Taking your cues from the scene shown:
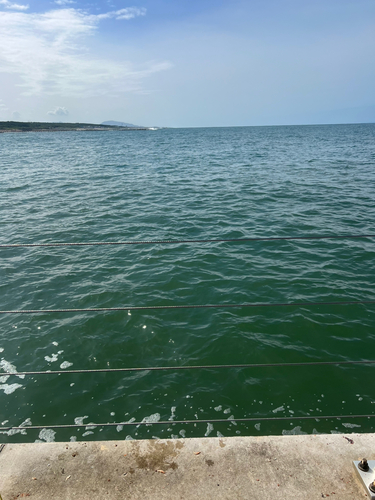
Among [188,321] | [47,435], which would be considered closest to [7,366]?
[47,435]

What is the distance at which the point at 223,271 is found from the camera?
9.53 m

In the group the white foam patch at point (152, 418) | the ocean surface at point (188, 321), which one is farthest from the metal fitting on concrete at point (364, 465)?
the white foam patch at point (152, 418)

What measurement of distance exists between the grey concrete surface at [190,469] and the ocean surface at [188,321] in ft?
6.55

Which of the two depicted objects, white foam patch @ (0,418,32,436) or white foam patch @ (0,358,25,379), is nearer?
white foam patch @ (0,418,32,436)

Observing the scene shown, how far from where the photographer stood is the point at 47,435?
5203 mm

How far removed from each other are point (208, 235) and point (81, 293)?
545 cm

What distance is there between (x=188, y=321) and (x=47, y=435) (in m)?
3.55

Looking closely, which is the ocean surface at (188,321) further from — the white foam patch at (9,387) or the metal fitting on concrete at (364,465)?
the metal fitting on concrete at (364,465)

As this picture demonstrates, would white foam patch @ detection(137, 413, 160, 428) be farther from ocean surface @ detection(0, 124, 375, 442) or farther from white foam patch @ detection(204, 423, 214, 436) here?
white foam patch @ detection(204, 423, 214, 436)

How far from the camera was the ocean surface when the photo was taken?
17.7 ft

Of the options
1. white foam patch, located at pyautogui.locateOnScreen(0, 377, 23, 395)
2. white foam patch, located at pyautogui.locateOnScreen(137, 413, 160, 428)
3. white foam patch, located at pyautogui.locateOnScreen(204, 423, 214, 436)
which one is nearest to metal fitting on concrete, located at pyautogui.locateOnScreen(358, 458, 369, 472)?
white foam patch, located at pyautogui.locateOnScreen(204, 423, 214, 436)

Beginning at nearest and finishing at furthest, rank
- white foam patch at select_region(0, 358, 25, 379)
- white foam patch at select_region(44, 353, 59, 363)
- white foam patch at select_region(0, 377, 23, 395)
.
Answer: white foam patch at select_region(0, 377, 23, 395)
white foam patch at select_region(0, 358, 25, 379)
white foam patch at select_region(44, 353, 59, 363)

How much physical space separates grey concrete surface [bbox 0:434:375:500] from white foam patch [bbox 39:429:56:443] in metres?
2.60

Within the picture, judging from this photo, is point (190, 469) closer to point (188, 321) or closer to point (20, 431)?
point (20, 431)
